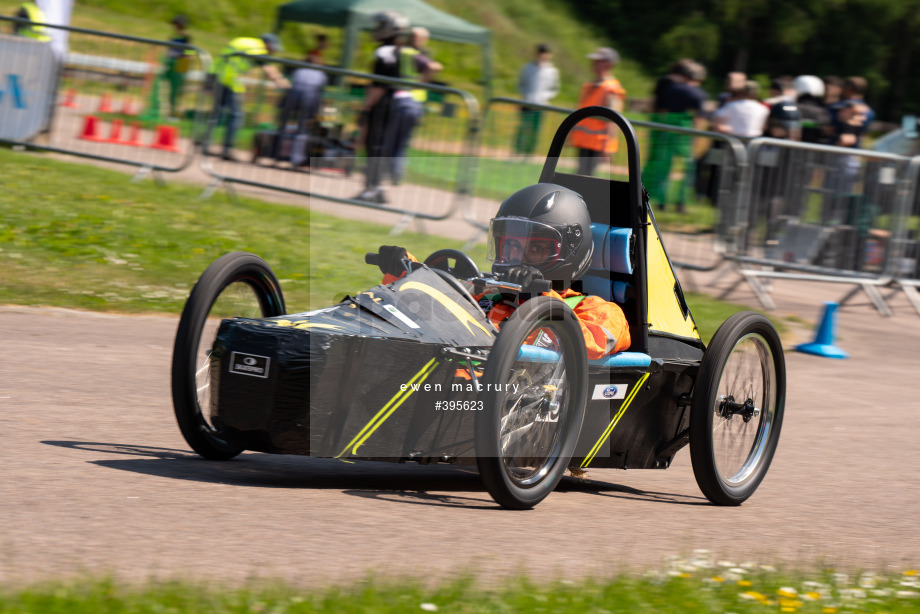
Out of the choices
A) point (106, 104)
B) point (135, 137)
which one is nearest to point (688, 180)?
point (135, 137)

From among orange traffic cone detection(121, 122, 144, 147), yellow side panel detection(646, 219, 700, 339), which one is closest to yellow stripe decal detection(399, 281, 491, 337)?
yellow side panel detection(646, 219, 700, 339)

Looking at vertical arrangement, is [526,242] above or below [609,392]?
above

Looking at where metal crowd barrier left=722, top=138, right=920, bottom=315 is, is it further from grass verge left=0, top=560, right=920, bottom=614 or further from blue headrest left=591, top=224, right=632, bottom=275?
grass verge left=0, top=560, right=920, bottom=614

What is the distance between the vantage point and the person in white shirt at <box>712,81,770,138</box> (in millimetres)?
14633

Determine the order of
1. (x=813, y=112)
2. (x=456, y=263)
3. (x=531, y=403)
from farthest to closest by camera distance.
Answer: (x=813, y=112), (x=456, y=263), (x=531, y=403)

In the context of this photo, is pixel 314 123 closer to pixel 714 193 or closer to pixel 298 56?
pixel 714 193

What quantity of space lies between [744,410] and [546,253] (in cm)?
126

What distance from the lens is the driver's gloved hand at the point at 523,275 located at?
507 cm

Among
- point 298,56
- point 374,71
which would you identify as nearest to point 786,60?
point 298,56

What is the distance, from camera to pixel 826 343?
1050 cm

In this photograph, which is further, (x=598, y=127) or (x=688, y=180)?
(x=688, y=180)

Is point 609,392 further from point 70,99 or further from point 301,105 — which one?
point 70,99

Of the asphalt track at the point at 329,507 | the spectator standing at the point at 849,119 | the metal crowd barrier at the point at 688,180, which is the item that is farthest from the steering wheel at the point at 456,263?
the spectator standing at the point at 849,119

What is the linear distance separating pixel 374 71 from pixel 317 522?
420 inches
